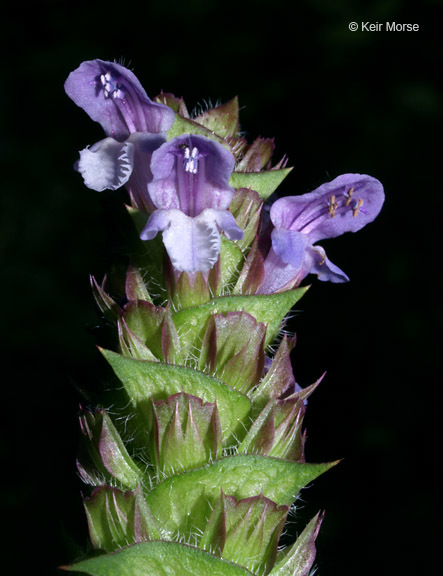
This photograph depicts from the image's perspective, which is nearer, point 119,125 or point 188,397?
point 188,397

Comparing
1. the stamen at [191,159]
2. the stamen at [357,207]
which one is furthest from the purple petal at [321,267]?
the stamen at [191,159]

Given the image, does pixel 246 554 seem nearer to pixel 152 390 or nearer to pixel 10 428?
pixel 152 390

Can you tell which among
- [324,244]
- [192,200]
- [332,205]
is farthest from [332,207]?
[324,244]

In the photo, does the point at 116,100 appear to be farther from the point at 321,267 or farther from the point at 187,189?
the point at 321,267

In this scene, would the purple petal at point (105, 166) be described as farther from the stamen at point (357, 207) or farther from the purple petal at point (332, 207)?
the stamen at point (357, 207)

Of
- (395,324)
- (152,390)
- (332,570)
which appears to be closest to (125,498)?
(152,390)

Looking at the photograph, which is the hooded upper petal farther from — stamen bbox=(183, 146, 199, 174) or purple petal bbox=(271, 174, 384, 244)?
purple petal bbox=(271, 174, 384, 244)
